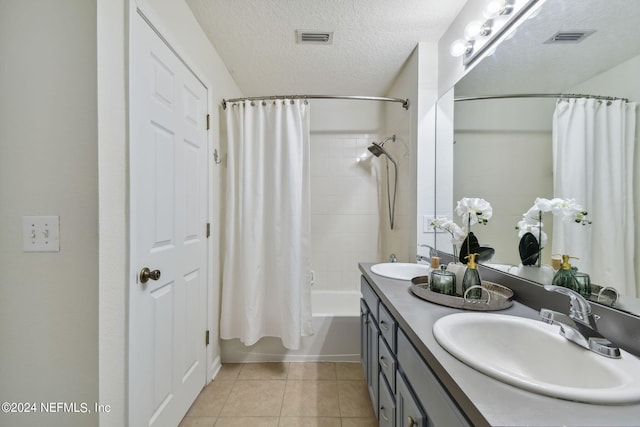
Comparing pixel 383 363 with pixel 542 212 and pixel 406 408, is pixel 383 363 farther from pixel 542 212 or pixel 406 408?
pixel 542 212

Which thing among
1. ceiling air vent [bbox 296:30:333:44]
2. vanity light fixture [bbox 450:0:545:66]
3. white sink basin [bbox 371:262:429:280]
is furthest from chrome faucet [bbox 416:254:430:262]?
ceiling air vent [bbox 296:30:333:44]

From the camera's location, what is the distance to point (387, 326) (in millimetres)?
1088

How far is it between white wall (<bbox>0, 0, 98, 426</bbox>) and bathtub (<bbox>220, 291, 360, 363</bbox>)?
47.4 inches

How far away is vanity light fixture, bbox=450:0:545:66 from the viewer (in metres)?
1.05

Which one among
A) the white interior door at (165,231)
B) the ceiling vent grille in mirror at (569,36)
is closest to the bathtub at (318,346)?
the white interior door at (165,231)

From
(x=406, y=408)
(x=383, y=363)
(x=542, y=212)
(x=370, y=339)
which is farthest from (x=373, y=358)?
(x=542, y=212)

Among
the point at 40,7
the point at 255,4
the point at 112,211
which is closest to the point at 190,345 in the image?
the point at 112,211

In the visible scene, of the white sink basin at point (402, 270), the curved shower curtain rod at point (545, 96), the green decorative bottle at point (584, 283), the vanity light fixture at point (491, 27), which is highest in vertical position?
the vanity light fixture at point (491, 27)

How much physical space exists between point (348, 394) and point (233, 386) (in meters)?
0.78

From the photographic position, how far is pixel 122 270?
0.93 metres

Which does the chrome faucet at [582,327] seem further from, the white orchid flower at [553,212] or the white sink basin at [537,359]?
the white orchid flower at [553,212]

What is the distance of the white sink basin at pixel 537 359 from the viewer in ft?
1.56

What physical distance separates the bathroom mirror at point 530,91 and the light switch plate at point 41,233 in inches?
67.5

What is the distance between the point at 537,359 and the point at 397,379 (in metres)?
0.46
